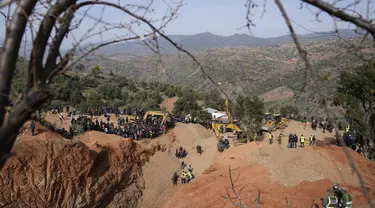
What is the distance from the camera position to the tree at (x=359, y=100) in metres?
22.1

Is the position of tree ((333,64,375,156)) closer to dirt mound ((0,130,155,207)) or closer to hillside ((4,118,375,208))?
hillside ((4,118,375,208))

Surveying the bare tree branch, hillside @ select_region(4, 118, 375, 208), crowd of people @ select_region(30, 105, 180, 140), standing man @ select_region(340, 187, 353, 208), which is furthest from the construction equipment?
the bare tree branch

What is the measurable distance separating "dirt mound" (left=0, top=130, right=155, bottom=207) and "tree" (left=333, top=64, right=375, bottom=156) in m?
15.6

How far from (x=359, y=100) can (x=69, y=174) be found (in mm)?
20695

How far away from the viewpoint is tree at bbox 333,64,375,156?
22125 millimetres

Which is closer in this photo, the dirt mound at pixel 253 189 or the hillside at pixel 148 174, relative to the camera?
the dirt mound at pixel 253 189

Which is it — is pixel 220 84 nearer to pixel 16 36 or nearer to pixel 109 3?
pixel 109 3

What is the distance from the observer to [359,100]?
77.1ft

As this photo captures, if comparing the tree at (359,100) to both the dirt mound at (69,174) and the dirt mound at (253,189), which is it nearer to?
the dirt mound at (253,189)

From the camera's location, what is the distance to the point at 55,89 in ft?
5.83

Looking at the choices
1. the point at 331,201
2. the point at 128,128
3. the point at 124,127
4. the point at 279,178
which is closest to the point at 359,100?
the point at 279,178

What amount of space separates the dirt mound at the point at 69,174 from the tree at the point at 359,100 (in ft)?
51.3

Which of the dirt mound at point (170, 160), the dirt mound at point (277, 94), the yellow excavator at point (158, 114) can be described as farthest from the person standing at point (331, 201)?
the dirt mound at point (277, 94)

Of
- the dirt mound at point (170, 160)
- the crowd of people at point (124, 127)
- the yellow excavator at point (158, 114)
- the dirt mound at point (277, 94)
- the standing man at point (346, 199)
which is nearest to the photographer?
the standing man at point (346, 199)
